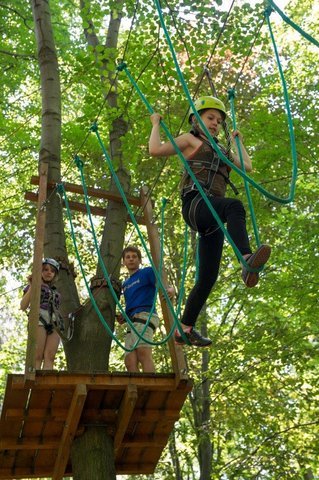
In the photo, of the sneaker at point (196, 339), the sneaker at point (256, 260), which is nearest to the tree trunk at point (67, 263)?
the sneaker at point (196, 339)

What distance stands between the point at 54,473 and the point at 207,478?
161 inches

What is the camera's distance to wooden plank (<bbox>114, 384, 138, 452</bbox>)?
4.56 m

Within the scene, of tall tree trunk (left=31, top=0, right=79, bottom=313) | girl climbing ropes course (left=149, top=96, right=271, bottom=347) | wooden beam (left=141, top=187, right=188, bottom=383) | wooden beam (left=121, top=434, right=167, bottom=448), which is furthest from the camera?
tall tree trunk (left=31, top=0, right=79, bottom=313)

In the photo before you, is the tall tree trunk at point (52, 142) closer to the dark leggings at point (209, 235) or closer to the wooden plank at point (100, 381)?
the wooden plank at point (100, 381)

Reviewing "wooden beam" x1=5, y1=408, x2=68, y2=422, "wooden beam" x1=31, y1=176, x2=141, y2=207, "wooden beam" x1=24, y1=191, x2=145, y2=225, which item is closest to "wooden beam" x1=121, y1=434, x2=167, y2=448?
"wooden beam" x1=5, y1=408, x2=68, y2=422

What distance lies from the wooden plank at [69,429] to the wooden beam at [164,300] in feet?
2.36

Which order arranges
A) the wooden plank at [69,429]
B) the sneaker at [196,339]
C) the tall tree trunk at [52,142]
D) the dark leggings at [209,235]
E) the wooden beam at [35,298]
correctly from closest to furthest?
the dark leggings at [209,235]
the sneaker at [196,339]
the wooden beam at [35,298]
the wooden plank at [69,429]
the tall tree trunk at [52,142]

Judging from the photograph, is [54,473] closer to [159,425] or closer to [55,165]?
[159,425]

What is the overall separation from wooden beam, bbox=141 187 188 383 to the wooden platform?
9 cm

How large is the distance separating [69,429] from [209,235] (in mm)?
1966

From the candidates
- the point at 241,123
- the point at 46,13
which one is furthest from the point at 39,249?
the point at 241,123

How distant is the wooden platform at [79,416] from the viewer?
175 inches

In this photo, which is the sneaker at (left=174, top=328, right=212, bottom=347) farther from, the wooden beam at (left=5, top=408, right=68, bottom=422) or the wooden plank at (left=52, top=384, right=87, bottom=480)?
the wooden beam at (left=5, top=408, right=68, bottom=422)

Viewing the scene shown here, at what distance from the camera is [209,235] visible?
3.93 metres
